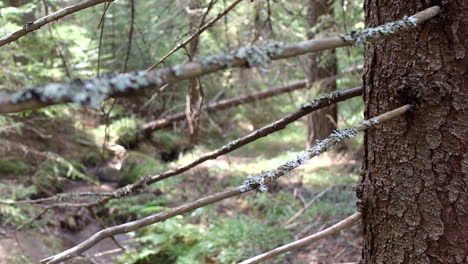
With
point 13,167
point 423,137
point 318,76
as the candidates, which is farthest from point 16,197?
point 318,76

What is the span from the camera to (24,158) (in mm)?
7246

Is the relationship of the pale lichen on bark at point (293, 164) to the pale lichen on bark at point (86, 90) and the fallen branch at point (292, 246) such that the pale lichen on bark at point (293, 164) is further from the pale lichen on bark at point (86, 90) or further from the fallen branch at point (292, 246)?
the pale lichen on bark at point (86, 90)

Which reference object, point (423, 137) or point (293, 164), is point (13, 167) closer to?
point (293, 164)

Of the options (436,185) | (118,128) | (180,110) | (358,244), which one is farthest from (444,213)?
(180,110)

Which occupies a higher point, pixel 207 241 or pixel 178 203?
pixel 207 241

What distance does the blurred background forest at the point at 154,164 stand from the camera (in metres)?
4.82

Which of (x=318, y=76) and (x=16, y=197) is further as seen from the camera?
(x=318, y=76)

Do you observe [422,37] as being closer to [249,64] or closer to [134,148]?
[249,64]

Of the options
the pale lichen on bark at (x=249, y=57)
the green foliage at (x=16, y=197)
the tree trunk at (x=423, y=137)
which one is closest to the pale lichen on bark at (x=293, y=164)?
the tree trunk at (x=423, y=137)

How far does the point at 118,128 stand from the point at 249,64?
9.40 metres

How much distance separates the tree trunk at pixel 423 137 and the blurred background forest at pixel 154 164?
2.58ft

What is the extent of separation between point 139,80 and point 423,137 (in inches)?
41.6

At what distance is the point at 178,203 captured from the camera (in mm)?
7301

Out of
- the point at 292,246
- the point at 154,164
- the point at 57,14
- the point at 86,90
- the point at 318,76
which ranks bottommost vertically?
the point at 154,164
